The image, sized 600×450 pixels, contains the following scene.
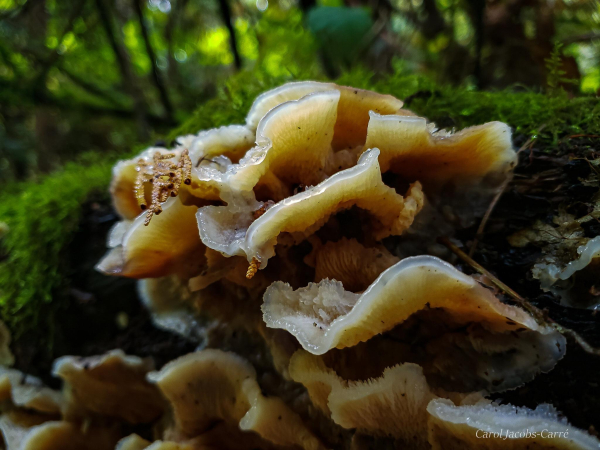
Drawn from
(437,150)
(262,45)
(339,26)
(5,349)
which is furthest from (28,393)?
(339,26)

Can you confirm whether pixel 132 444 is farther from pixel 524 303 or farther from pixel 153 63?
pixel 153 63

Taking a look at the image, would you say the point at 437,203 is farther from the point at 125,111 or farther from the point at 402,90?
the point at 125,111

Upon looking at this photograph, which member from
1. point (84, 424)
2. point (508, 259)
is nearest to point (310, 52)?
point (508, 259)

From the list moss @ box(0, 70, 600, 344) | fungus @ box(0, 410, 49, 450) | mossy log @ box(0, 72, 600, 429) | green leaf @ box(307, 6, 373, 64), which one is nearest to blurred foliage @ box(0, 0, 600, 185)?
green leaf @ box(307, 6, 373, 64)

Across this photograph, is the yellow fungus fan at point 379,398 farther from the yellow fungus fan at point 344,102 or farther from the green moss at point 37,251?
the green moss at point 37,251

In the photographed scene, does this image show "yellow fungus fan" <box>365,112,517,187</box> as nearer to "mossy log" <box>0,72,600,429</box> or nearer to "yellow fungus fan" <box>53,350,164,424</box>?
"mossy log" <box>0,72,600,429</box>

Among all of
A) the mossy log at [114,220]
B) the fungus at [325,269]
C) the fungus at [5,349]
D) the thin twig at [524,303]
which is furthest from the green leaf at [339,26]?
the fungus at [5,349]
